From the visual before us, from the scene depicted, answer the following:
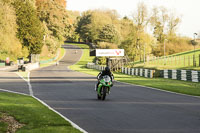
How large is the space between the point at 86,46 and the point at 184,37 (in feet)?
232

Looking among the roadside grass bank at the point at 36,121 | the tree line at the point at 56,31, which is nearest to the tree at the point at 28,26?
the tree line at the point at 56,31

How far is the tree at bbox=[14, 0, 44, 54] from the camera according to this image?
3159 inches

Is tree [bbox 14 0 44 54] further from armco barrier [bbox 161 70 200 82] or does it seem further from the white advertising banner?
armco barrier [bbox 161 70 200 82]

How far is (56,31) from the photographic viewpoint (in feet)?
339

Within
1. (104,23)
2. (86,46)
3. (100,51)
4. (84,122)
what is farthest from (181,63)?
(86,46)

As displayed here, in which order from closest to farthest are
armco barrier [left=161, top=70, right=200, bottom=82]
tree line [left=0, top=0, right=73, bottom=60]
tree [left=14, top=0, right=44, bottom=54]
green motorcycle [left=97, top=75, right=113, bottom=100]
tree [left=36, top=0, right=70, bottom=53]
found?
green motorcycle [left=97, top=75, right=113, bottom=100]
armco barrier [left=161, top=70, right=200, bottom=82]
tree line [left=0, top=0, right=73, bottom=60]
tree [left=14, top=0, right=44, bottom=54]
tree [left=36, top=0, right=70, bottom=53]

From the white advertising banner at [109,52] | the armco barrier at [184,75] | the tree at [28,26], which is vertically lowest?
the armco barrier at [184,75]

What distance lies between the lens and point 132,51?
80375 mm

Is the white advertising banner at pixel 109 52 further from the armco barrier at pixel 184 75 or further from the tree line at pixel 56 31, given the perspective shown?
the armco barrier at pixel 184 75

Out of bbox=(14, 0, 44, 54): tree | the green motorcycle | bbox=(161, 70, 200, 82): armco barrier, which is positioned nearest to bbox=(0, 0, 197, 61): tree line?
bbox=(14, 0, 44, 54): tree

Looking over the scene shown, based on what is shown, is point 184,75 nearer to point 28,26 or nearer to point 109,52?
point 109,52

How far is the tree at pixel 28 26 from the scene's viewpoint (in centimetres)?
8025

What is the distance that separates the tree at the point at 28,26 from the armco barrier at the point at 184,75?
47730 millimetres

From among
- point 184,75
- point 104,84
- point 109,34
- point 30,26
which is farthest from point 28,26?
point 104,84
